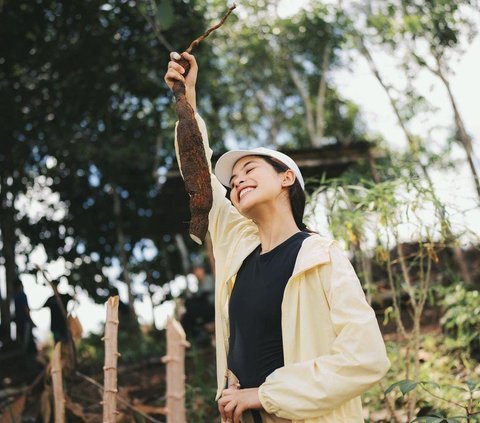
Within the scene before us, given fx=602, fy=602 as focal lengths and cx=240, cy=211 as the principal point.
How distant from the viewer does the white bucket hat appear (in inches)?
82.2

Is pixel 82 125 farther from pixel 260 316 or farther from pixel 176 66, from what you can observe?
pixel 260 316

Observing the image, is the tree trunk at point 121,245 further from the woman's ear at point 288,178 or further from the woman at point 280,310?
the woman's ear at point 288,178

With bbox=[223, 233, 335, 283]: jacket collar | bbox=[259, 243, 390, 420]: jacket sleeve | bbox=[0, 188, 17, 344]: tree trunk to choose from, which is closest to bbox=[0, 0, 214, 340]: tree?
bbox=[0, 188, 17, 344]: tree trunk

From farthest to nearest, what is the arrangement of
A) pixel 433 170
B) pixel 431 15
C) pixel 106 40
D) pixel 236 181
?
pixel 433 170 < pixel 431 15 < pixel 106 40 < pixel 236 181

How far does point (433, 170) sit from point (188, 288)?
24.0 ft

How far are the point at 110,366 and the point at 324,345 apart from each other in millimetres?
1043

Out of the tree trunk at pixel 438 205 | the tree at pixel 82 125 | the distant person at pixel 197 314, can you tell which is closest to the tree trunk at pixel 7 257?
the tree at pixel 82 125

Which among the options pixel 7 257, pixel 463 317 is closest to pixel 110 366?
pixel 463 317

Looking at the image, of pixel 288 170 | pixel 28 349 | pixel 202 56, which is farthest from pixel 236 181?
pixel 202 56

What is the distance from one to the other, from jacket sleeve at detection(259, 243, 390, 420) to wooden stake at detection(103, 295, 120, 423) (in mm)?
940

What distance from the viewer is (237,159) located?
2.15 m

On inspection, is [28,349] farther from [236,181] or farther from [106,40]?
[236,181]

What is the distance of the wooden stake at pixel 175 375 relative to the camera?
1.82 metres

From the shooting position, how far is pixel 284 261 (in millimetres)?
1883
